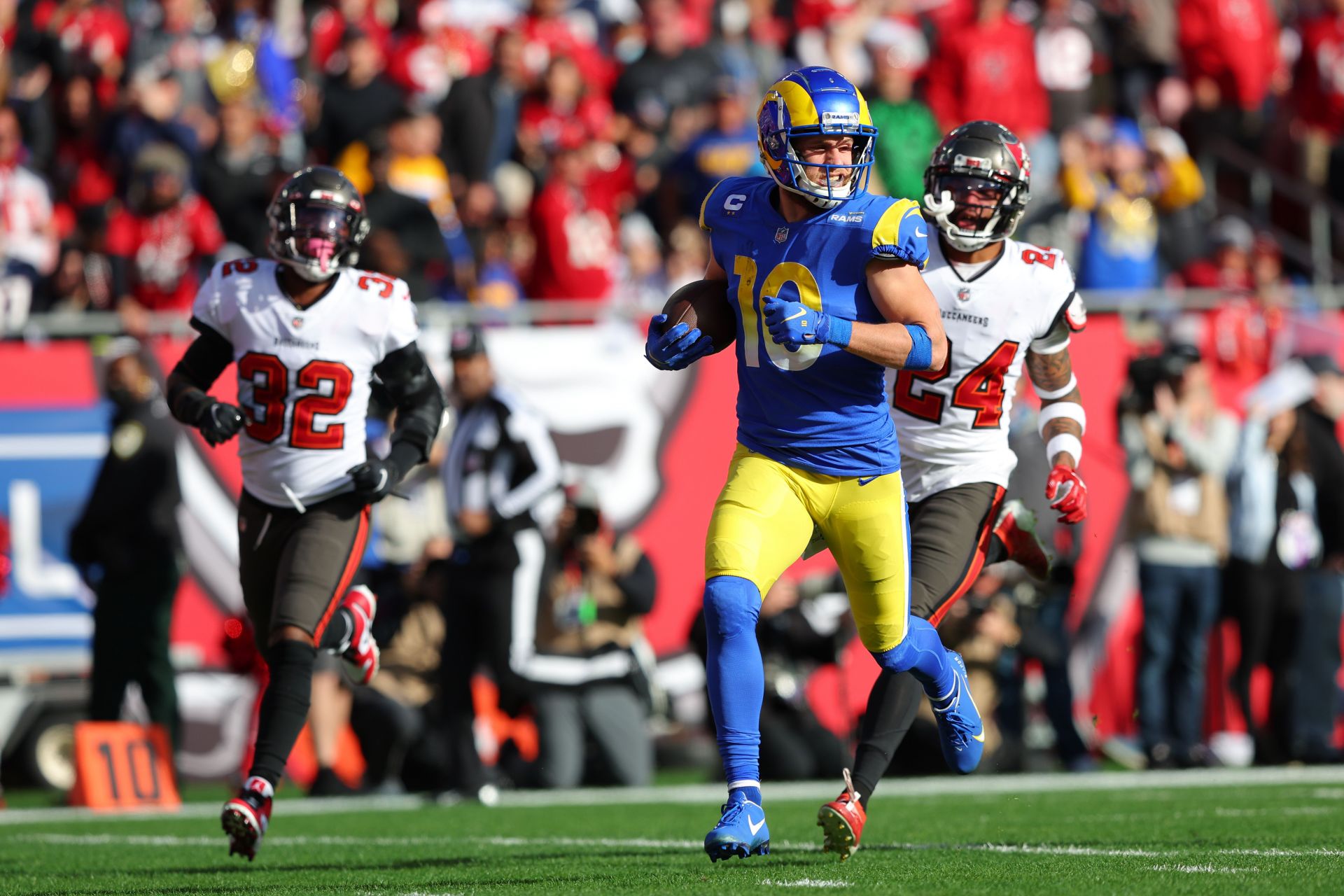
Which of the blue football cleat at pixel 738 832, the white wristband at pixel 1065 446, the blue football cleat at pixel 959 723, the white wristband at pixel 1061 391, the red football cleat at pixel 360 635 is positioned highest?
the white wristband at pixel 1061 391

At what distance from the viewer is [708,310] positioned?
5844 millimetres

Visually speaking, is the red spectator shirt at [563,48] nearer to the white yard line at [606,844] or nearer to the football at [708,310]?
the white yard line at [606,844]

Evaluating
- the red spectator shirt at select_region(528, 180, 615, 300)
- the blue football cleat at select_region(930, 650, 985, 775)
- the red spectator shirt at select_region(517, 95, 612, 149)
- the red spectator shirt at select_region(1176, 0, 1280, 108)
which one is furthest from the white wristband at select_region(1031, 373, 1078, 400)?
the red spectator shirt at select_region(1176, 0, 1280, 108)

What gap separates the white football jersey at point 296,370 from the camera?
267 inches

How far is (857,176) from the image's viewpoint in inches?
225

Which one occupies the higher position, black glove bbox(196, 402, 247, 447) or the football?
the football

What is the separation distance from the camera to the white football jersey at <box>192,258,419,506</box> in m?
6.79

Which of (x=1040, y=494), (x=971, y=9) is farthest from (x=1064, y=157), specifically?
(x=1040, y=494)

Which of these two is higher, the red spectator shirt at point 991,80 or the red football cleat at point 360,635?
the red spectator shirt at point 991,80

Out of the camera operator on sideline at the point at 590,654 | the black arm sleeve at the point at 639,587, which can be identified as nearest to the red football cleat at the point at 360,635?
the camera operator on sideline at the point at 590,654

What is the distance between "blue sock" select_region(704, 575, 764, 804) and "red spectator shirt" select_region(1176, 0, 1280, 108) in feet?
34.3

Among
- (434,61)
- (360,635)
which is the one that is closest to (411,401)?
(360,635)

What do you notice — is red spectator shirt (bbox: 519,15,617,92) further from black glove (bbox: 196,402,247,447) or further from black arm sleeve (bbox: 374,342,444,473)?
black glove (bbox: 196,402,247,447)

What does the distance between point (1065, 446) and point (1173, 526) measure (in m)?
5.03
